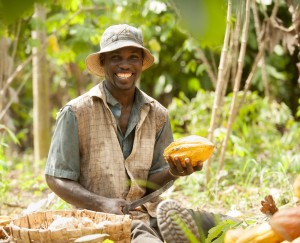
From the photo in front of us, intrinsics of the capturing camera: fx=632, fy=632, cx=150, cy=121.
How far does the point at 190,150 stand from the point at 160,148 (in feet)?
1.72

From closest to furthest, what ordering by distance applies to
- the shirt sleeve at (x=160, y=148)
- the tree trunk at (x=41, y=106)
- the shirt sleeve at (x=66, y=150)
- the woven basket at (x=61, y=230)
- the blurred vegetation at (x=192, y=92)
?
the woven basket at (x=61, y=230), the shirt sleeve at (x=66, y=150), the shirt sleeve at (x=160, y=148), the blurred vegetation at (x=192, y=92), the tree trunk at (x=41, y=106)

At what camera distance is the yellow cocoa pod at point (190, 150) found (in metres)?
2.94

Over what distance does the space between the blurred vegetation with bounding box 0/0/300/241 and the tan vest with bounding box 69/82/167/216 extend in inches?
23.4

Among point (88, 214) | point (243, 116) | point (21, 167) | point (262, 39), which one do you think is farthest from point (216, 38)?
point (21, 167)

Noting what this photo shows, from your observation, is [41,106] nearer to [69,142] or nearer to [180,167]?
[69,142]

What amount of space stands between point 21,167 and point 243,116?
2729 mm

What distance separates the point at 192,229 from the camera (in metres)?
2.80

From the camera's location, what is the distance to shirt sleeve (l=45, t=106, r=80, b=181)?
3.14m

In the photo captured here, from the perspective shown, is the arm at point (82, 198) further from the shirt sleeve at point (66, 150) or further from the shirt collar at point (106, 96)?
the shirt collar at point (106, 96)

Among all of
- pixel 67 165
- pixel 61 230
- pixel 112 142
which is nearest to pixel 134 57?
pixel 112 142

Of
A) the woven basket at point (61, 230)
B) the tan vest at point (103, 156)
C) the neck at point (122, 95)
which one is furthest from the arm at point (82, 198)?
the neck at point (122, 95)

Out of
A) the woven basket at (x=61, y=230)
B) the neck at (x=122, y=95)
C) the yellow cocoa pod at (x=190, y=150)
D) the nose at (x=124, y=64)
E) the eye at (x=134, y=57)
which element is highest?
the eye at (x=134, y=57)

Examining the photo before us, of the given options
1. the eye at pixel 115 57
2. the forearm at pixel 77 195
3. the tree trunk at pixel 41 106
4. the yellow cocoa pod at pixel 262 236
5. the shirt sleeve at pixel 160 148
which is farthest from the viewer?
the tree trunk at pixel 41 106

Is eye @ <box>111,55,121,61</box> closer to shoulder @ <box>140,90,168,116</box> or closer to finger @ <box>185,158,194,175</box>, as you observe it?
shoulder @ <box>140,90,168,116</box>
